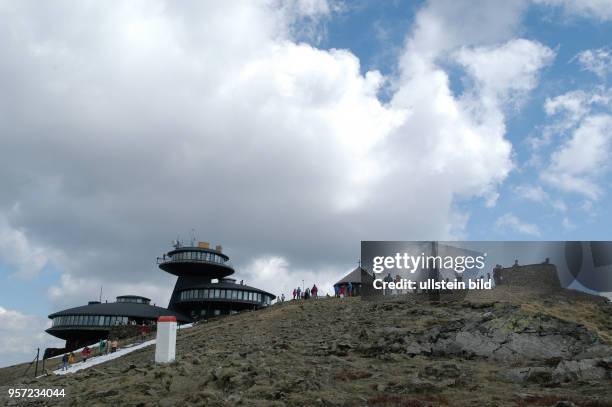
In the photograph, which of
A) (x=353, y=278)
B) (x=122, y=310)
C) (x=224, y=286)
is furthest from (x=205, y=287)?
(x=353, y=278)

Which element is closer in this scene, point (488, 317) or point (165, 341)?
point (488, 317)

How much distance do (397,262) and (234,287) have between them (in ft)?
136

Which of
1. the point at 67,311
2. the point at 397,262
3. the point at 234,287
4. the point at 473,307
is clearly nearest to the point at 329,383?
the point at 473,307

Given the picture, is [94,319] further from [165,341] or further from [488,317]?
[488,317]

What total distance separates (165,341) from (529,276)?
89.8 feet

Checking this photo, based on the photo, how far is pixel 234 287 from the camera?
78562 mm

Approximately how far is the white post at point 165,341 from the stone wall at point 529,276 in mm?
25453

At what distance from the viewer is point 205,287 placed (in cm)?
7769

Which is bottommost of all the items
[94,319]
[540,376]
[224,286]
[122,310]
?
[540,376]

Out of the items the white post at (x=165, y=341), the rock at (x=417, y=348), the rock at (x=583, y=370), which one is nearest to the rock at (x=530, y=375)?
the rock at (x=583, y=370)

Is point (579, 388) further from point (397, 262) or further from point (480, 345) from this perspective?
point (397, 262)

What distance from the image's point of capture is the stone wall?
1566 inches

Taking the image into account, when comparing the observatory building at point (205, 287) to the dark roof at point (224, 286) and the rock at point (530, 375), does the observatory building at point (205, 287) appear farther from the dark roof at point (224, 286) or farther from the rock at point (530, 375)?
the rock at point (530, 375)

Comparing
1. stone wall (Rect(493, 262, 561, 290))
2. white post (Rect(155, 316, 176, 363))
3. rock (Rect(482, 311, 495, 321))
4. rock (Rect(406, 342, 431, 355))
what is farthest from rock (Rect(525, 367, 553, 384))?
stone wall (Rect(493, 262, 561, 290))
